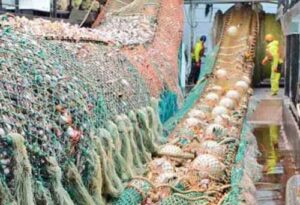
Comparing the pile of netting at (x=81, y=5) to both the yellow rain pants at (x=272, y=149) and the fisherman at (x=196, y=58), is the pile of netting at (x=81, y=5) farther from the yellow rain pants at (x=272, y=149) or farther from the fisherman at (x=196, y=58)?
the fisherman at (x=196, y=58)

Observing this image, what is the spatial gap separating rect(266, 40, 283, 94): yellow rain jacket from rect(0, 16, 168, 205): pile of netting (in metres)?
7.38

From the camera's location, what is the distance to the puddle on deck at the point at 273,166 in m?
5.70

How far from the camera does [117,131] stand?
10.7 feet

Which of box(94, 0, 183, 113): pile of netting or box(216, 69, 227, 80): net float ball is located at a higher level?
box(94, 0, 183, 113): pile of netting

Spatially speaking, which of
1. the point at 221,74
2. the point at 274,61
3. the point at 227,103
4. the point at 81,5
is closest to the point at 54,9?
the point at 81,5

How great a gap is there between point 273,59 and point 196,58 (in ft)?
10.3

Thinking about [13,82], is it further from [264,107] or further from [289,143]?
[264,107]

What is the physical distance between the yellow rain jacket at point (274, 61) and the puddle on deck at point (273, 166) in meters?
1.29

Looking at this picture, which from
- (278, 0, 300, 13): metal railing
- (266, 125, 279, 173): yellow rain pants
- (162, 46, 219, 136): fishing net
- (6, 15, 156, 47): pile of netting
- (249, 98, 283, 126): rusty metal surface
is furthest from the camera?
(249, 98, 283, 126): rusty metal surface

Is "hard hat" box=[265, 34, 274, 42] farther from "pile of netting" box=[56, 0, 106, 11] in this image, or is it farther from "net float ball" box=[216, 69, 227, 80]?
"net float ball" box=[216, 69, 227, 80]

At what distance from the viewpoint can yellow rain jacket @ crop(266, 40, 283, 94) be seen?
35.5 feet

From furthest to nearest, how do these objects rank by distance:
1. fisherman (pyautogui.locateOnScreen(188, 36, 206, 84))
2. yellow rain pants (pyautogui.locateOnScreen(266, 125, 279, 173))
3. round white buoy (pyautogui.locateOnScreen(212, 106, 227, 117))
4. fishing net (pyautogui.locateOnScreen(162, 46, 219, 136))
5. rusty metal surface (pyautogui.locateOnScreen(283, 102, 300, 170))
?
fisherman (pyautogui.locateOnScreen(188, 36, 206, 84)), yellow rain pants (pyautogui.locateOnScreen(266, 125, 279, 173)), rusty metal surface (pyautogui.locateOnScreen(283, 102, 300, 170)), round white buoy (pyautogui.locateOnScreen(212, 106, 227, 117)), fishing net (pyautogui.locateOnScreen(162, 46, 219, 136))

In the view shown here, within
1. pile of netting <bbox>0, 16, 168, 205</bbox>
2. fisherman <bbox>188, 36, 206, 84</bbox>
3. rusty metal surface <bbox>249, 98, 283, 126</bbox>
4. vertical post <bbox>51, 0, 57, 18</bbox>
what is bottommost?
rusty metal surface <bbox>249, 98, 283, 126</bbox>

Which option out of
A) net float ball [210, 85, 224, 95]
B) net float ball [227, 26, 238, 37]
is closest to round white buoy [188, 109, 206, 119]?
net float ball [210, 85, 224, 95]
